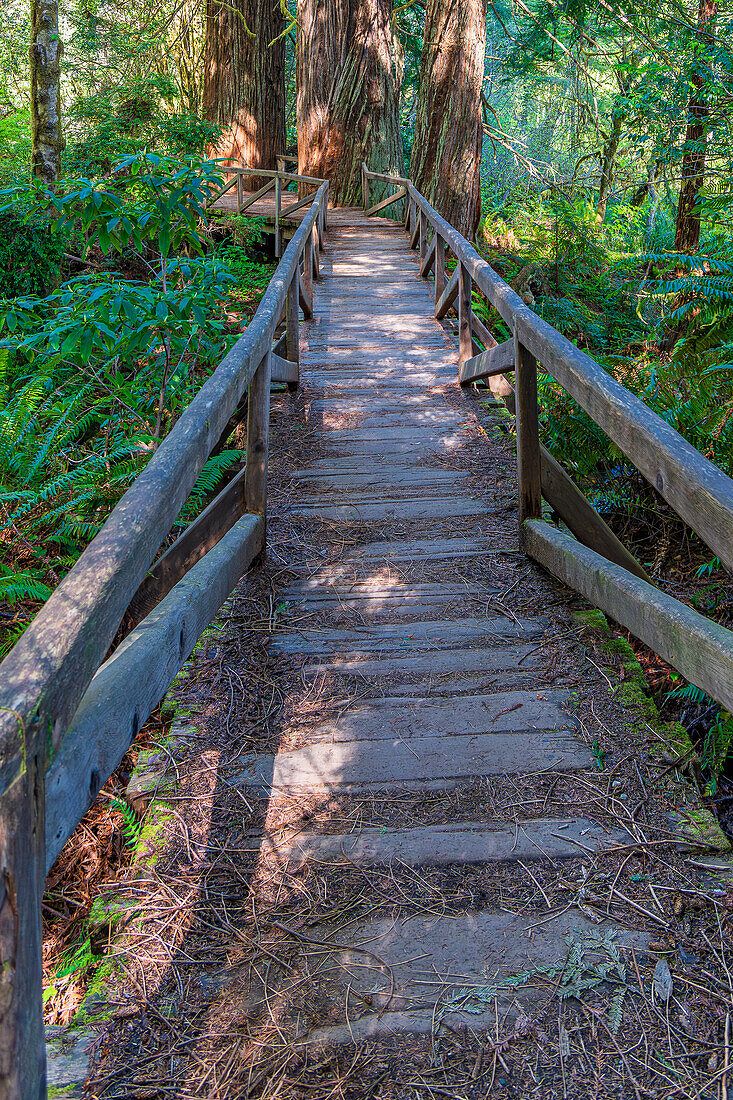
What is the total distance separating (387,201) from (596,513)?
1162 centimetres

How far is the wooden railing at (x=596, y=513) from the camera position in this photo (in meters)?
1.85

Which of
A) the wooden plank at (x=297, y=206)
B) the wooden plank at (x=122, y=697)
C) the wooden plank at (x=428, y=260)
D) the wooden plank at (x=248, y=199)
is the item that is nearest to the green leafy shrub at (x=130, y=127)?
the wooden plank at (x=248, y=199)

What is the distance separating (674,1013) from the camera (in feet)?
5.59

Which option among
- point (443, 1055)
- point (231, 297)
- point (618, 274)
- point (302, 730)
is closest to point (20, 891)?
point (443, 1055)

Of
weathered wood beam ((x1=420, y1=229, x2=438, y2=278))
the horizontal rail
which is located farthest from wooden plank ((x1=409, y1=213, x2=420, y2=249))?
the horizontal rail

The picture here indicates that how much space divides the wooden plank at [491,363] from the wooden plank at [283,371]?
1.35m

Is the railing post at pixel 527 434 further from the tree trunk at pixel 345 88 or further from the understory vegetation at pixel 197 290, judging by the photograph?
the tree trunk at pixel 345 88

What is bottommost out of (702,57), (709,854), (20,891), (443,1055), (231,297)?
(443,1055)

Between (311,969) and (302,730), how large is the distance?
0.92 m

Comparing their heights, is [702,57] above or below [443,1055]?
above

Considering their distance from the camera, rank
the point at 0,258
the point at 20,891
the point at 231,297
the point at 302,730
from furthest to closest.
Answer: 1. the point at 231,297
2. the point at 0,258
3. the point at 302,730
4. the point at 20,891

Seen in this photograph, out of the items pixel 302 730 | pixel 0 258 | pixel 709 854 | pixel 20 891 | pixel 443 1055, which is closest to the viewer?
pixel 20 891

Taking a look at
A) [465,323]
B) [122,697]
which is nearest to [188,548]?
[122,697]

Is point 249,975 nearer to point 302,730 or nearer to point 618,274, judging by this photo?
point 302,730
